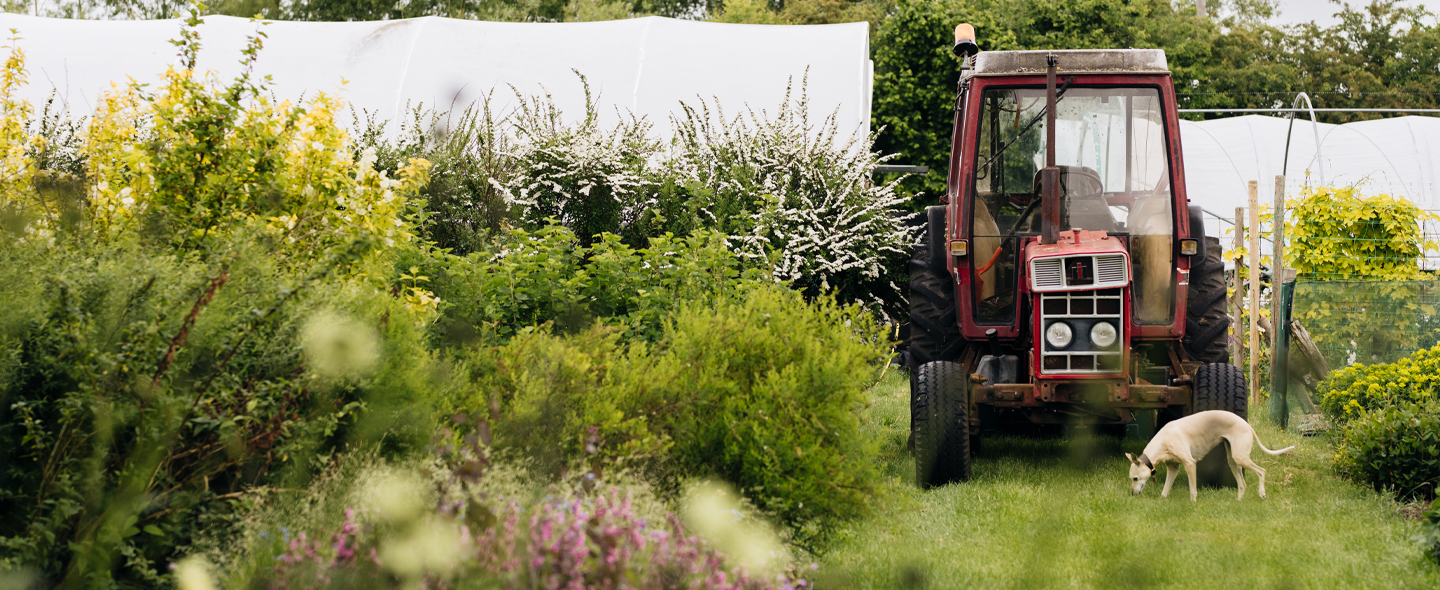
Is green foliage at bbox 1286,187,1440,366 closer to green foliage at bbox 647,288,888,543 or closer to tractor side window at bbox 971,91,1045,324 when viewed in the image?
tractor side window at bbox 971,91,1045,324

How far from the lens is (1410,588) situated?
371 centimetres

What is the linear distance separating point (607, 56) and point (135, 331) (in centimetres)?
1122

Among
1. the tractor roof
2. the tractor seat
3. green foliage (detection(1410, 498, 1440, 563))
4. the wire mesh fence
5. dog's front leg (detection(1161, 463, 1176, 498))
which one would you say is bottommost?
dog's front leg (detection(1161, 463, 1176, 498))

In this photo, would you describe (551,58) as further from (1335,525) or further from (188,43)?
(1335,525)

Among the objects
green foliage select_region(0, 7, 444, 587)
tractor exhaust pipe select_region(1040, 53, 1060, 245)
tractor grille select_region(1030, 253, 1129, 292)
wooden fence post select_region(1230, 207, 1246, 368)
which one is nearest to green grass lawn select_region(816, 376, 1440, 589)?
tractor grille select_region(1030, 253, 1129, 292)

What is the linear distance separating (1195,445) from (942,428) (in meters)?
1.26

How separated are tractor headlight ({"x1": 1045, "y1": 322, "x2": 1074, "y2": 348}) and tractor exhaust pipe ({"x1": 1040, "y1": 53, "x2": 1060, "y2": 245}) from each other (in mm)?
457

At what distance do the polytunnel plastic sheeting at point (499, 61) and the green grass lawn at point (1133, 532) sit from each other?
24.3 feet

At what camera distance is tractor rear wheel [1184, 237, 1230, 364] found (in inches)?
242

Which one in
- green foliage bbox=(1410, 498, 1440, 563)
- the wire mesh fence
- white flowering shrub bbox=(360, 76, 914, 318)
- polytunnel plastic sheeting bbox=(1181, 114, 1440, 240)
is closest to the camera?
green foliage bbox=(1410, 498, 1440, 563)

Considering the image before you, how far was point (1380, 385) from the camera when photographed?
6453 millimetres

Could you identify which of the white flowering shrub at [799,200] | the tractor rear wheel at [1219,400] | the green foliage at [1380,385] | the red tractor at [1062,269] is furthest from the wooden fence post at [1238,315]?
the tractor rear wheel at [1219,400]

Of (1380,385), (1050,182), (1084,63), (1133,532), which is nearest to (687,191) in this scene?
(1084,63)

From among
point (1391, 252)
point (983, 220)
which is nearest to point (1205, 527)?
point (983, 220)
